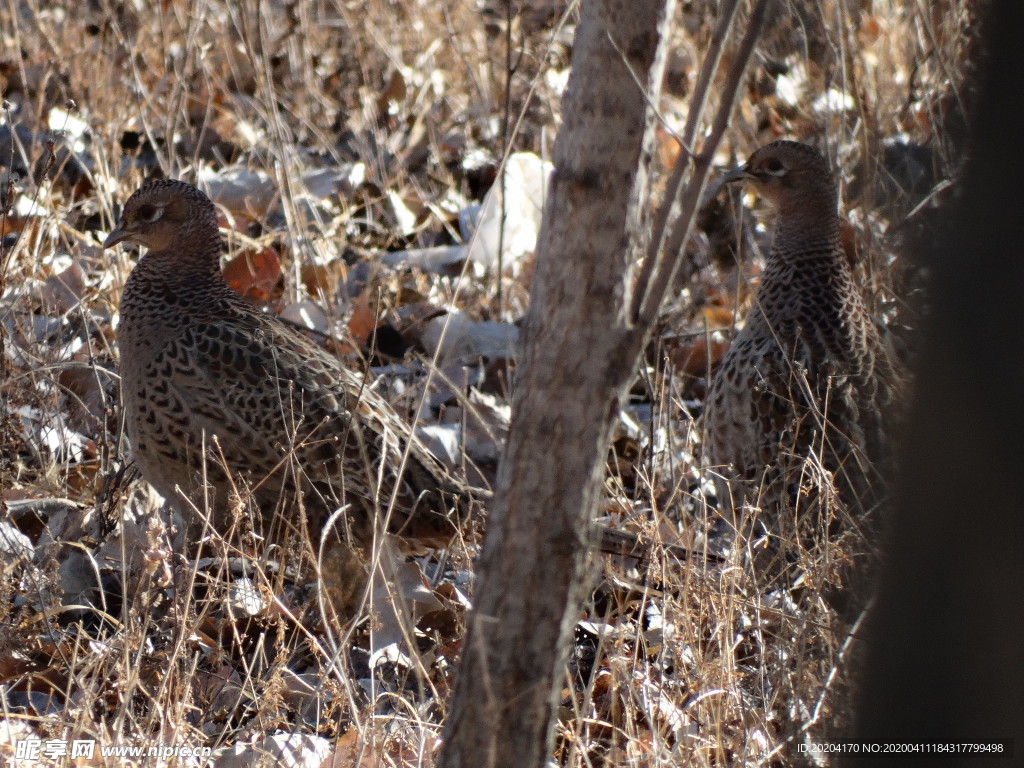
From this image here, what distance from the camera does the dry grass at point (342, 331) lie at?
2844mm

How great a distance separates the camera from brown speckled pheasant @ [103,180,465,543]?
4.17 m

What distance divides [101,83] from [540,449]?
18.2 ft

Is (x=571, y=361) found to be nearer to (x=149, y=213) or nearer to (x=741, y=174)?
(x=149, y=213)

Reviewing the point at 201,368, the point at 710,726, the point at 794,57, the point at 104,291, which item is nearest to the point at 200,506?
the point at 201,368

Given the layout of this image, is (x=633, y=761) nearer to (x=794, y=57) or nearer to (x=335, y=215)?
(x=335, y=215)

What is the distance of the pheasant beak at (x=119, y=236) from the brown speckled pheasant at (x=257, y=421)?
0.33m

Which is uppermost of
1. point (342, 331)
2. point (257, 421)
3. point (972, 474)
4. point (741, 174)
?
point (741, 174)

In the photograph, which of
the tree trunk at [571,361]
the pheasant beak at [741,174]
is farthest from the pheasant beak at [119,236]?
the tree trunk at [571,361]

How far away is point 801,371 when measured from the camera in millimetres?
4023

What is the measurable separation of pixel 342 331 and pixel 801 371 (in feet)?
6.73

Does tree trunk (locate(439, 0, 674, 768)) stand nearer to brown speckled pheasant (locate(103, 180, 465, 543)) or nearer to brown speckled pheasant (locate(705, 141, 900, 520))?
brown speckled pheasant (locate(705, 141, 900, 520))

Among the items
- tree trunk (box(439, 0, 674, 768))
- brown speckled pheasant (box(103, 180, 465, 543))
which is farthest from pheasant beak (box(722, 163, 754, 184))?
tree trunk (box(439, 0, 674, 768))

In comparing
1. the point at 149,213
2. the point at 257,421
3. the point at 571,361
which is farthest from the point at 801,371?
the point at 149,213

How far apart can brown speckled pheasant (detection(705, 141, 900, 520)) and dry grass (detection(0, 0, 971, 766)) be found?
0.73ft
